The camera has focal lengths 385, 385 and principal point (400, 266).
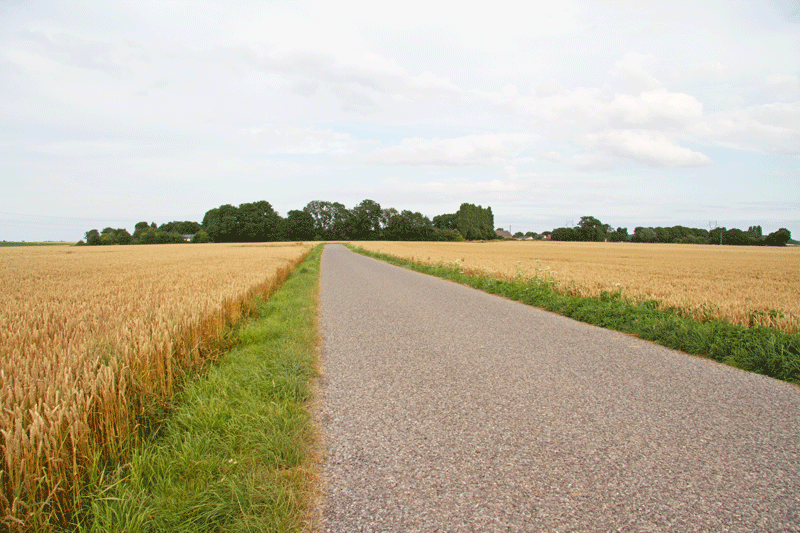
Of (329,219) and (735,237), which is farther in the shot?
(329,219)

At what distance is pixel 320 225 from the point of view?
409ft

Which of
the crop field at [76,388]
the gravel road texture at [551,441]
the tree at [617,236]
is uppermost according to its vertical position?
the tree at [617,236]

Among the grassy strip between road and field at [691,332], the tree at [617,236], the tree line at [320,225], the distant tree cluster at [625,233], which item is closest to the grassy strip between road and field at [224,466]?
the grassy strip between road and field at [691,332]

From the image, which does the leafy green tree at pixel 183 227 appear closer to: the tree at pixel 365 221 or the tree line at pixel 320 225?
the tree line at pixel 320 225

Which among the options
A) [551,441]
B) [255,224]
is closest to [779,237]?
[551,441]

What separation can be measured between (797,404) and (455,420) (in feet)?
12.7

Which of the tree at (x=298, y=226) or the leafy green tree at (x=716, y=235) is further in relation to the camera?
the tree at (x=298, y=226)

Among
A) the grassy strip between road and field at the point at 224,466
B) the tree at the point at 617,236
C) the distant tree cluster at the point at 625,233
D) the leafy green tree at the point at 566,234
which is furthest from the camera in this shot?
the tree at the point at 617,236

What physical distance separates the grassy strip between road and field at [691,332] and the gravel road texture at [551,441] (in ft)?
1.36

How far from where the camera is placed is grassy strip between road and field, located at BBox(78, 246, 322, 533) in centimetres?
234

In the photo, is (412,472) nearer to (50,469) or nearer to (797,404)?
(50,469)

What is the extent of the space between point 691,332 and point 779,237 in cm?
10677

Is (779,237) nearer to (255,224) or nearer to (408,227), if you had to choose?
(408,227)

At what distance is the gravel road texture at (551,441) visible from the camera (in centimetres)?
246
